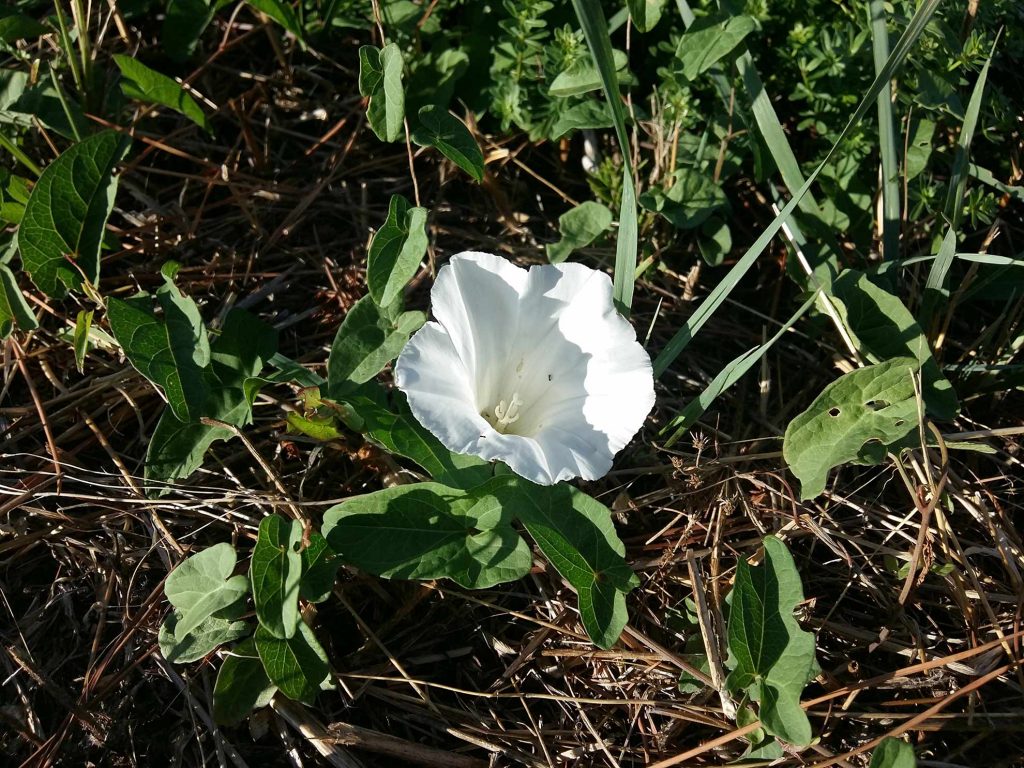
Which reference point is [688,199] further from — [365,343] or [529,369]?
[365,343]

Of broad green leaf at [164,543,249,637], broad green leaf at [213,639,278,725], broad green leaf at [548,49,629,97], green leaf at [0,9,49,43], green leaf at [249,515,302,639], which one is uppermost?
green leaf at [0,9,49,43]

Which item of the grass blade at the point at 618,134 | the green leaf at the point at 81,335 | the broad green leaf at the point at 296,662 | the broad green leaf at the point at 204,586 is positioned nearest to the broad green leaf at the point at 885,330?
the grass blade at the point at 618,134

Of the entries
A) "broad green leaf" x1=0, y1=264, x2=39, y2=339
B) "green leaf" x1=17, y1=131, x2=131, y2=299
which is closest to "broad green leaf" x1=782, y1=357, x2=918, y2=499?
"green leaf" x1=17, y1=131, x2=131, y2=299

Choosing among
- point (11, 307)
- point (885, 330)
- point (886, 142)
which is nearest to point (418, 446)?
point (11, 307)

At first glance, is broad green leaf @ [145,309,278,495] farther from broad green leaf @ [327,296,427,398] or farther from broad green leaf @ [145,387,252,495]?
broad green leaf @ [327,296,427,398]

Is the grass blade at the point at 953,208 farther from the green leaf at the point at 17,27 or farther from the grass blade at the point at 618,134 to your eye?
the green leaf at the point at 17,27

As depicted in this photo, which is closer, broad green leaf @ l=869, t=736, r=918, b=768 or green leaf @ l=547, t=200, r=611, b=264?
broad green leaf @ l=869, t=736, r=918, b=768
